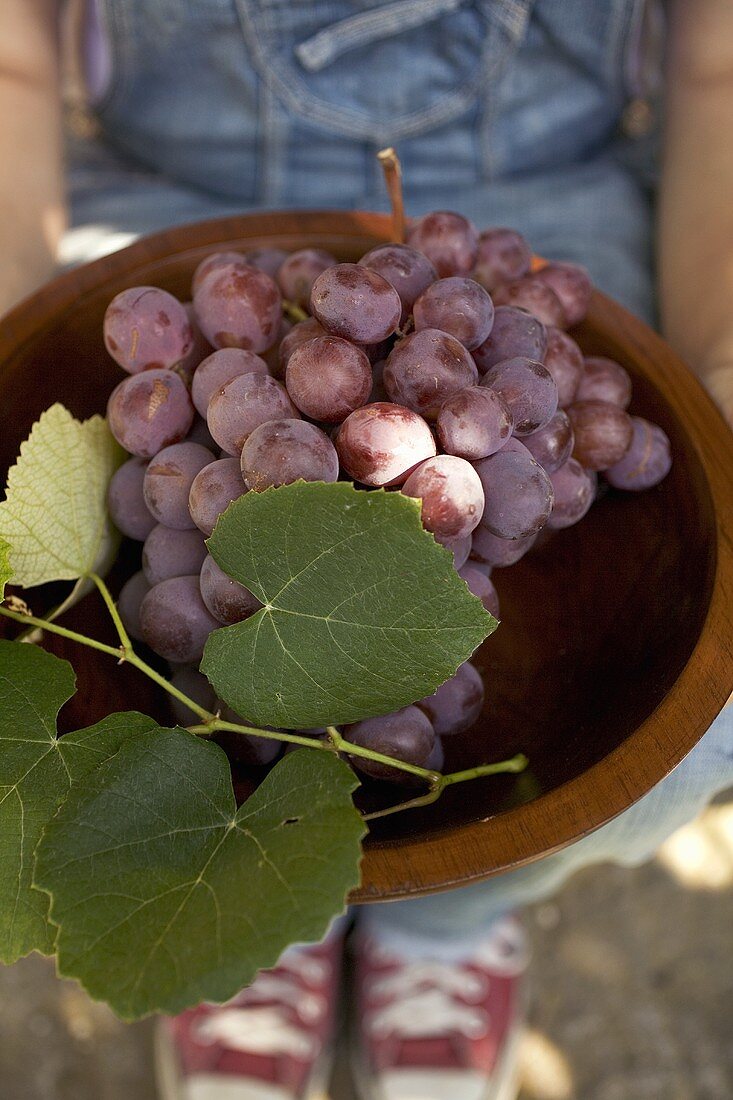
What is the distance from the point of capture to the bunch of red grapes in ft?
1.23

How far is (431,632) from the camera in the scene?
1.18ft

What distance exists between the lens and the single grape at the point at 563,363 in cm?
47

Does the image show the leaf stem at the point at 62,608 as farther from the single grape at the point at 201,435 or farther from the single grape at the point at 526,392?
the single grape at the point at 526,392

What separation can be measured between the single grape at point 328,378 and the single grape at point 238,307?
0.06 m

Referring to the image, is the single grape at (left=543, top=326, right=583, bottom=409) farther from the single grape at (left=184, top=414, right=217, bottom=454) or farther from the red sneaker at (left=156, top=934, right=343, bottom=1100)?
the red sneaker at (left=156, top=934, right=343, bottom=1100)

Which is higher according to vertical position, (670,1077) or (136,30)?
(136,30)

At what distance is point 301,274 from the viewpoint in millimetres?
484

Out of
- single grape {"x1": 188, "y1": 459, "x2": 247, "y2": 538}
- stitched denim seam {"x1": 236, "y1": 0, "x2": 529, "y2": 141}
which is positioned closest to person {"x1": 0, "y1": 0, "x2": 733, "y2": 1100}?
stitched denim seam {"x1": 236, "y1": 0, "x2": 529, "y2": 141}

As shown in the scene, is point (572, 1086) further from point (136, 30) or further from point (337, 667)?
point (136, 30)

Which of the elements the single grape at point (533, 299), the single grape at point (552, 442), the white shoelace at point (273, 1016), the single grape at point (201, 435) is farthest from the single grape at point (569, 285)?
the white shoelace at point (273, 1016)

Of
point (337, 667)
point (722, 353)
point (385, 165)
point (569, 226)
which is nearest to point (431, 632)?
point (337, 667)

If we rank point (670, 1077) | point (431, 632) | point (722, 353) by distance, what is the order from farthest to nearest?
point (670, 1077) → point (722, 353) → point (431, 632)

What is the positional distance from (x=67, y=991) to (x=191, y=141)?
0.83 metres

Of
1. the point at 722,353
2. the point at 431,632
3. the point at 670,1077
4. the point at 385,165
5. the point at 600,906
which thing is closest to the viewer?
the point at 431,632
